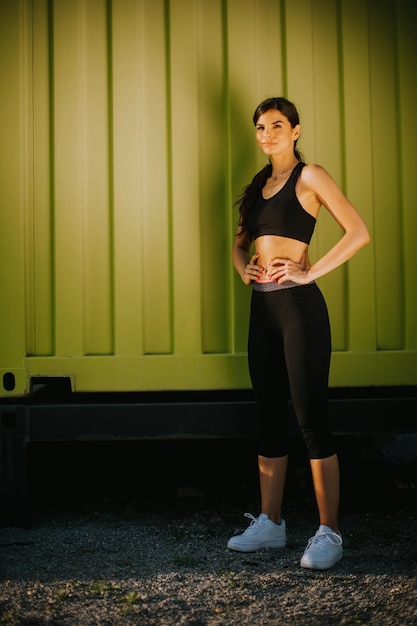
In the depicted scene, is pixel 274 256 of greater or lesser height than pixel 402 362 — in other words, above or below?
above

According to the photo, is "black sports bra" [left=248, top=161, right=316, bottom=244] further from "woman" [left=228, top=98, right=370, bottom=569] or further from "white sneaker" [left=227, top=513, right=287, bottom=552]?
"white sneaker" [left=227, top=513, right=287, bottom=552]

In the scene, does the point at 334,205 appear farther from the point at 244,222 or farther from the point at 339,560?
the point at 339,560

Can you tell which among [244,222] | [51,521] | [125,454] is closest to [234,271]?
[244,222]

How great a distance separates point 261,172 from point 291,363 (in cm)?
93

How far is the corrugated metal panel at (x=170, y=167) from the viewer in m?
3.48

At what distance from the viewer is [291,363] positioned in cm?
302

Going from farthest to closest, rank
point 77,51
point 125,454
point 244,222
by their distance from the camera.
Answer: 1. point 125,454
2. point 77,51
3. point 244,222

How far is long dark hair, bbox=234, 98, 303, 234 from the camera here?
3086 millimetres

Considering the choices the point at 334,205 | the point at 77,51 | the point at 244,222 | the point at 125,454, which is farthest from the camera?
the point at 125,454

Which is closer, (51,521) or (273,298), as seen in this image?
(273,298)

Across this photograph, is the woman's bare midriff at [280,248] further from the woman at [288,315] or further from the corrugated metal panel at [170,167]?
the corrugated metal panel at [170,167]

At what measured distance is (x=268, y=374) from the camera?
3.13 metres

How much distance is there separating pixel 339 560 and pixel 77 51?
2.77m

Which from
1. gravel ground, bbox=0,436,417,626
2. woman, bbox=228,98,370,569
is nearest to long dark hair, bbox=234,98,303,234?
woman, bbox=228,98,370,569
